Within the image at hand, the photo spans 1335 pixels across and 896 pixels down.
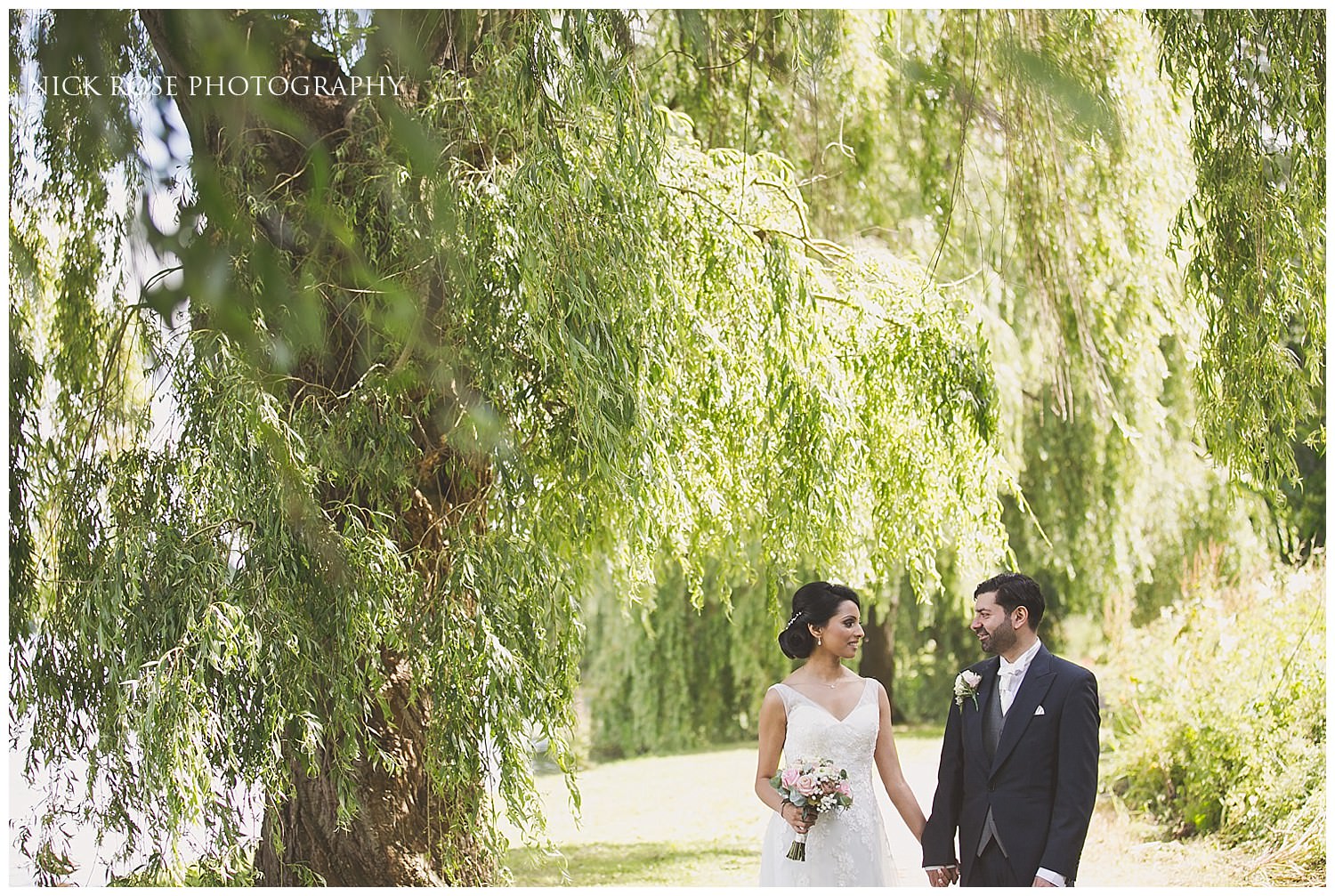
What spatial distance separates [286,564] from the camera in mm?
3465

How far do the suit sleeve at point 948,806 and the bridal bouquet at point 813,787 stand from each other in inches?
8.8

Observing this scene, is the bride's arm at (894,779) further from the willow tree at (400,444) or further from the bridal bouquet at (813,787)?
the willow tree at (400,444)

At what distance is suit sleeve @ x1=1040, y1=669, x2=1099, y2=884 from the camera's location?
111 inches

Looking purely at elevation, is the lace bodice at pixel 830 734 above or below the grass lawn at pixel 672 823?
above

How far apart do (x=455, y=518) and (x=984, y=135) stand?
161 inches

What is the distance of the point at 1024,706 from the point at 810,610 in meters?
0.67

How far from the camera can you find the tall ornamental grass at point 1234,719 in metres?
5.95

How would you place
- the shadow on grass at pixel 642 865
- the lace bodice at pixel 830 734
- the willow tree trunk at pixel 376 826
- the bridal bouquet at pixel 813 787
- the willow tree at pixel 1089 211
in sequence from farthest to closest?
the shadow on grass at pixel 642 865
the willow tree trunk at pixel 376 826
the willow tree at pixel 1089 211
the lace bodice at pixel 830 734
the bridal bouquet at pixel 813 787

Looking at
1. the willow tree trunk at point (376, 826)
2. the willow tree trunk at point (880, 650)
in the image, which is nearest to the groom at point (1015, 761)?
the willow tree trunk at point (376, 826)

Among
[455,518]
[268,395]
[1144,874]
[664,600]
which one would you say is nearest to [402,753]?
[455,518]

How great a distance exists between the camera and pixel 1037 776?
292cm

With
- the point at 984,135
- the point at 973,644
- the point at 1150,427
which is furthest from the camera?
the point at 973,644

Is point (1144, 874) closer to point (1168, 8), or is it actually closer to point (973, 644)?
point (1168, 8)

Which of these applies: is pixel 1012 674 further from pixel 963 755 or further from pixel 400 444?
pixel 400 444
